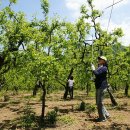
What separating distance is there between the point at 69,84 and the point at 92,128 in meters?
16.7

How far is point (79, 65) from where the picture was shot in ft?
70.5

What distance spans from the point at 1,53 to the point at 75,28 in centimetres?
942

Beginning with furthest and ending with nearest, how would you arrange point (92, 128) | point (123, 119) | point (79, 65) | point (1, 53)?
point (79, 65)
point (1, 53)
point (123, 119)
point (92, 128)

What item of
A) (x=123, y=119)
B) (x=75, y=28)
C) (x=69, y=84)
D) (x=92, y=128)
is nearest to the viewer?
(x=92, y=128)

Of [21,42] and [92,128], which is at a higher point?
[21,42]

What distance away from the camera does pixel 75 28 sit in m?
27.0

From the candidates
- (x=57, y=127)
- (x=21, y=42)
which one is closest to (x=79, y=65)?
(x=21, y=42)

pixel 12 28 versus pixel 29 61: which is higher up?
pixel 12 28

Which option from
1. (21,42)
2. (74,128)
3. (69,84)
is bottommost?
(74,128)

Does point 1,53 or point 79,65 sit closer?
point 1,53

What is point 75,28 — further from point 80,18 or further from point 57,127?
point 57,127

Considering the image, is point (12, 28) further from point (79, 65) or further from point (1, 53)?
point (79, 65)


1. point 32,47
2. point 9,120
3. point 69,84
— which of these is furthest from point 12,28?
point 69,84

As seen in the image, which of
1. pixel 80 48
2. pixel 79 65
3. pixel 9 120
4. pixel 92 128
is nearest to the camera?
pixel 92 128
